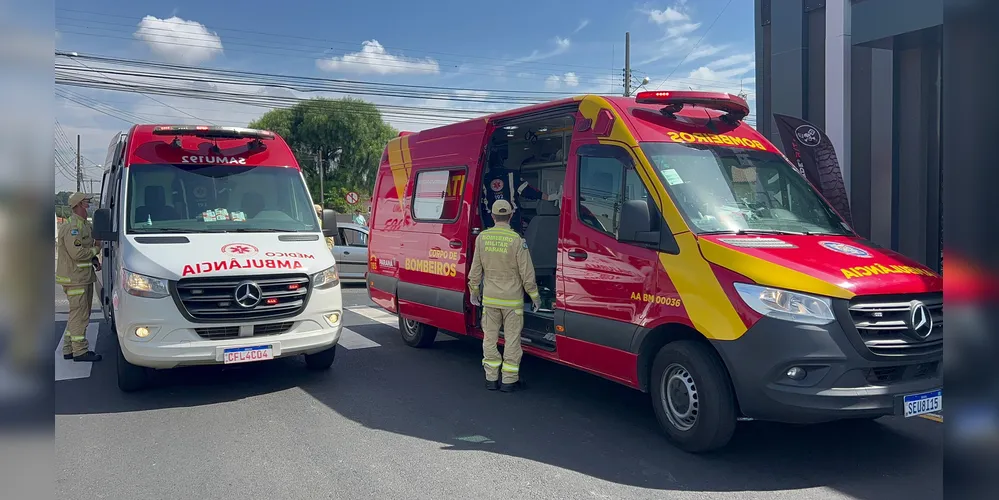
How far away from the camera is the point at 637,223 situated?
4.95 m

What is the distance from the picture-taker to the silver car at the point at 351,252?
1583 centimetres

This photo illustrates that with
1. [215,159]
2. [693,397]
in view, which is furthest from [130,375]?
[693,397]

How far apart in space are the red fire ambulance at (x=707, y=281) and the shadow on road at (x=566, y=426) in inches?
15.6

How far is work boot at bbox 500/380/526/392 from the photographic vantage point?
6590 millimetres

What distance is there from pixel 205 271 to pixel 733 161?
4.53 metres

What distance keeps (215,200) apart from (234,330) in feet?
5.22

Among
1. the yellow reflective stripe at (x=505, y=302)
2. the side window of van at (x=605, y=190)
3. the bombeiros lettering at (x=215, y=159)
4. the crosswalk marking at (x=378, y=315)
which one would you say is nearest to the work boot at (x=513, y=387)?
the yellow reflective stripe at (x=505, y=302)

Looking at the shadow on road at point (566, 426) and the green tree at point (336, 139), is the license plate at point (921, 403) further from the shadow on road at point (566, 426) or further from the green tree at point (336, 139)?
the green tree at point (336, 139)

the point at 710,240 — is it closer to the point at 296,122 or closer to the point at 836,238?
the point at 836,238

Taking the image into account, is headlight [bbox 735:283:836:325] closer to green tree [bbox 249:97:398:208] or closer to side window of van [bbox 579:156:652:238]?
side window of van [bbox 579:156:652:238]

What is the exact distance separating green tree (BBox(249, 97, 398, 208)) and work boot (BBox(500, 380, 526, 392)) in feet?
129

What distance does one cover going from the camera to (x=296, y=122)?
45.7 metres

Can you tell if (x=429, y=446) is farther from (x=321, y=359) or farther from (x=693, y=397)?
(x=321, y=359)
